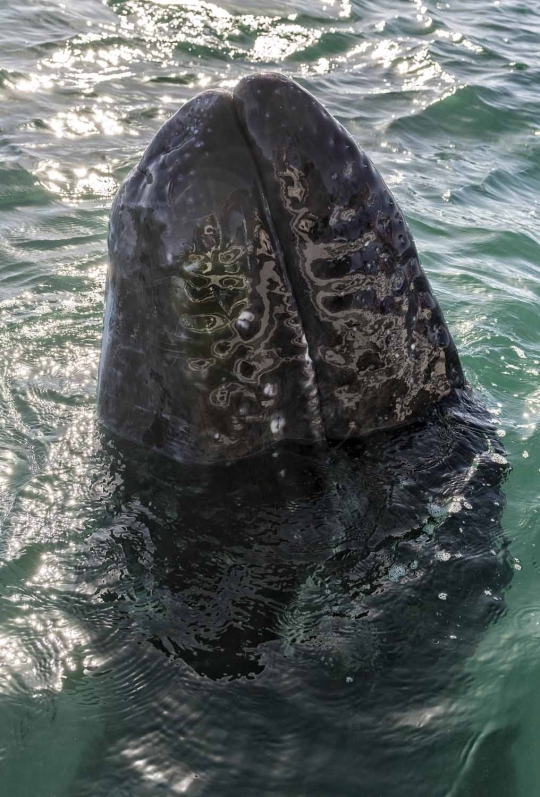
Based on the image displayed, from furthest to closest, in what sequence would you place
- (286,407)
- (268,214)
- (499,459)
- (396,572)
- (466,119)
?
(466,119) < (499,459) < (286,407) < (396,572) < (268,214)

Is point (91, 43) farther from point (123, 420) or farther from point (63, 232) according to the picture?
point (123, 420)

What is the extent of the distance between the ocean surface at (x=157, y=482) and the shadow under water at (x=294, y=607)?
0.01 metres

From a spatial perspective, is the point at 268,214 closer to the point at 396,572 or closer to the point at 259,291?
the point at 259,291

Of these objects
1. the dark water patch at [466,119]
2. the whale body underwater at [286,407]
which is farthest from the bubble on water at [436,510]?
the dark water patch at [466,119]

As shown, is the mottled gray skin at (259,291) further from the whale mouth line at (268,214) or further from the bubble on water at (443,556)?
the bubble on water at (443,556)

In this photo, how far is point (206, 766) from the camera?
11.6ft

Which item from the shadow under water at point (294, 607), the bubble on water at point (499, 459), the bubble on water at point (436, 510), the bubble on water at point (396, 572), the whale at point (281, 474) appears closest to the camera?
the shadow under water at point (294, 607)

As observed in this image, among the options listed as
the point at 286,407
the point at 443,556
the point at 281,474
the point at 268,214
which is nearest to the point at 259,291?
the point at 268,214

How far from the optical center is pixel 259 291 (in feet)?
13.3

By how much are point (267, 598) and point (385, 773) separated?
0.89 m

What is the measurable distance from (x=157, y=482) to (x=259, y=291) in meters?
1.12

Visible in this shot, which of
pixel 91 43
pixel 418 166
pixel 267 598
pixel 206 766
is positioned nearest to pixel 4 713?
pixel 206 766

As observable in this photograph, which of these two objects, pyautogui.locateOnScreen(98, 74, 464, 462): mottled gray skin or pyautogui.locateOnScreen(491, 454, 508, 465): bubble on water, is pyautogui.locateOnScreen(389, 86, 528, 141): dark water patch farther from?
pyautogui.locateOnScreen(98, 74, 464, 462): mottled gray skin

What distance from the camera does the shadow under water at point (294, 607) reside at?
142 inches
